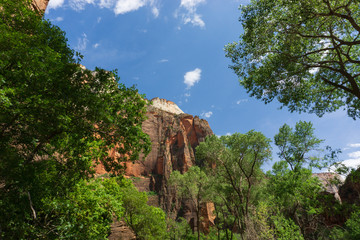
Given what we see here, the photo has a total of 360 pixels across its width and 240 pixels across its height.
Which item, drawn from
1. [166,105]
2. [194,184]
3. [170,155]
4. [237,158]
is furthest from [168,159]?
[166,105]

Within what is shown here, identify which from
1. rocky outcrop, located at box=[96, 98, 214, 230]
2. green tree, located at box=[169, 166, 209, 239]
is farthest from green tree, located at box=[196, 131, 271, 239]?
rocky outcrop, located at box=[96, 98, 214, 230]

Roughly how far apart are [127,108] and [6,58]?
4.46 meters

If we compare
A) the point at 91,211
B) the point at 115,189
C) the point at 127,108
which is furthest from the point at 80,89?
the point at 115,189

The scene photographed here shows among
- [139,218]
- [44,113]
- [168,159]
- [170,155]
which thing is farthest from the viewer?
[170,155]

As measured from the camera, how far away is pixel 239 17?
36.3 ft

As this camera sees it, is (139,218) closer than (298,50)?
No

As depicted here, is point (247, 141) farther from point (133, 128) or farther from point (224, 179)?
point (133, 128)

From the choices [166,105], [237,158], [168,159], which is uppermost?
[166,105]

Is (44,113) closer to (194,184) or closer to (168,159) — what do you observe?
(194,184)

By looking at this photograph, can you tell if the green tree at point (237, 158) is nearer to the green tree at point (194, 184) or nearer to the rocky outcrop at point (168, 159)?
the green tree at point (194, 184)

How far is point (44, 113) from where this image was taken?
689cm

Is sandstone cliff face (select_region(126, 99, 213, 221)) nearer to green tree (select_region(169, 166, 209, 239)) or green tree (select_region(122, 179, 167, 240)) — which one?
green tree (select_region(169, 166, 209, 239))

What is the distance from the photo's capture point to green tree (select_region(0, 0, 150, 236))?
6543mm

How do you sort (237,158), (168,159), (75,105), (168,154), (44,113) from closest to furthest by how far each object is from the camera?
(44,113) → (75,105) → (237,158) → (168,159) → (168,154)
